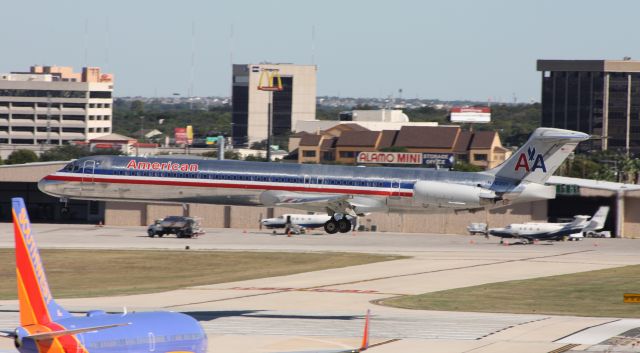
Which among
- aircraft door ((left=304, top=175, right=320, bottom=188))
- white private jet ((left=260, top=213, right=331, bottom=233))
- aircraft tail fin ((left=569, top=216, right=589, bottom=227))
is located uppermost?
aircraft door ((left=304, top=175, right=320, bottom=188))

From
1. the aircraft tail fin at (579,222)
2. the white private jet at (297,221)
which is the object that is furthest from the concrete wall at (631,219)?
the white private jet at (297,221)

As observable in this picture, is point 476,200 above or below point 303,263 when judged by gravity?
above

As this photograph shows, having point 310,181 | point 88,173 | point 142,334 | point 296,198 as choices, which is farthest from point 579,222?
point 142,334

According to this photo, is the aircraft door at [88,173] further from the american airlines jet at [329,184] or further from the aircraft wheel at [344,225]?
the aircraft wheel at [344,225]

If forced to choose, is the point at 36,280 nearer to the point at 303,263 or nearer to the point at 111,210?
the point at 303,263

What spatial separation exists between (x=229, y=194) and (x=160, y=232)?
274 feet

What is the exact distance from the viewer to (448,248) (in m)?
132

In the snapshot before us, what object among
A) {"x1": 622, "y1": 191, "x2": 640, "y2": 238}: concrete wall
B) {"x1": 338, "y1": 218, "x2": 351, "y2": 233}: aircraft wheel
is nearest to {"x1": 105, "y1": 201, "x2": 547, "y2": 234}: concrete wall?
{"x1": 622, "y1": 191, "x2": 640, "y2": 238}: concrete wall

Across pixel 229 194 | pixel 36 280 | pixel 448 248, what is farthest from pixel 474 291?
pixel 36 280

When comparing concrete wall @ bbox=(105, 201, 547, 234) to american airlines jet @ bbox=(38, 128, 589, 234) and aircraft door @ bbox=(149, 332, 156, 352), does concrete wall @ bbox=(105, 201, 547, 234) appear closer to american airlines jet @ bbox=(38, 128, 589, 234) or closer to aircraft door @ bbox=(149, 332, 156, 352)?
american airlines jet @ bbox=(38, 128, 589, 234)

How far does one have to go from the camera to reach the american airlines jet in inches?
2373

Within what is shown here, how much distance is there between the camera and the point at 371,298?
83.2 meters

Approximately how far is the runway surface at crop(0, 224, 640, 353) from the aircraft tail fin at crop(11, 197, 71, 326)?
2028 cm

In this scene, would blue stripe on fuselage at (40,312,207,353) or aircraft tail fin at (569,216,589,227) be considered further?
aircraft tail fin at (569,216,589,227)
